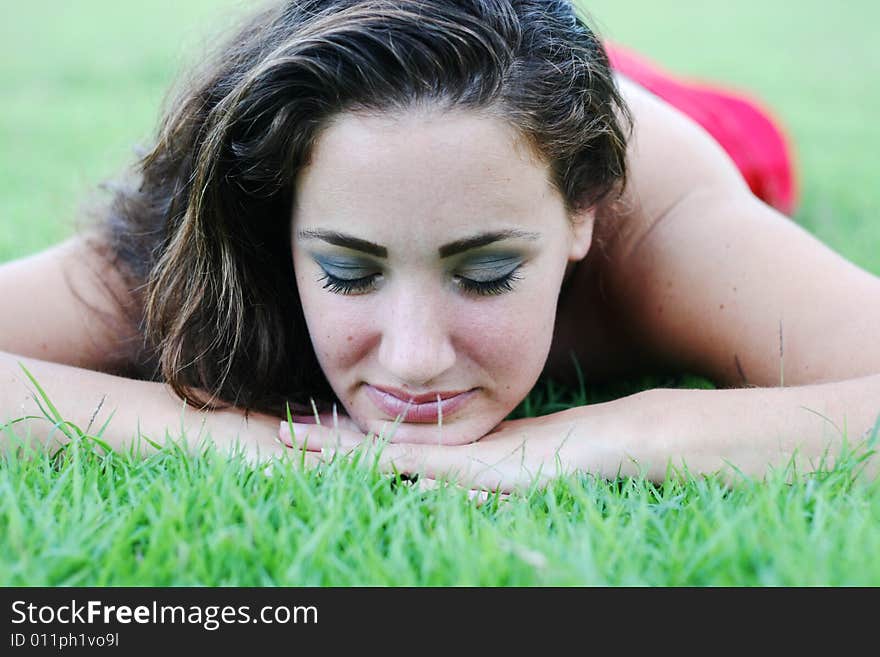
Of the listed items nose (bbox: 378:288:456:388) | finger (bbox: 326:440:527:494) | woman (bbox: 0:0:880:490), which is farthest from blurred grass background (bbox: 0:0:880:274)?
finger (bbox: 326:440:527:494)

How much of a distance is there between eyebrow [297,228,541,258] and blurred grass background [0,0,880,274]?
951 millimetres

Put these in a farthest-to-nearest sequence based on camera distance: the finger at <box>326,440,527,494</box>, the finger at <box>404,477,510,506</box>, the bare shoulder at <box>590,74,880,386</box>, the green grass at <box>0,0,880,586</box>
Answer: the bare shoulder at <box>590,74,880,386</box> → the finger at <box>326,440,527,494</box> → the finger at <box>404,477,510,506</box> → the green grass at <box>0,0,880,586</box>

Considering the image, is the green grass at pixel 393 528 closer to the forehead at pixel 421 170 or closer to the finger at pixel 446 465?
the finger at pixel 446 465

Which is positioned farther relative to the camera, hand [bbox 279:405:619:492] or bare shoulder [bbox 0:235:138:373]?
bare shoulder [bbox 0:235:138:373]

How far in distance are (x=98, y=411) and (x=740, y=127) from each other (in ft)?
12.3

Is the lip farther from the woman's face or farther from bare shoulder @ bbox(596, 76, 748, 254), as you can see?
bare shoulder @ bbox(596, 76, 748, 254)

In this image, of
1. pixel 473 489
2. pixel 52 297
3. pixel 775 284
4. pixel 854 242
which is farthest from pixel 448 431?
pixel 854 242

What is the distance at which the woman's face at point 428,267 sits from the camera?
230cm

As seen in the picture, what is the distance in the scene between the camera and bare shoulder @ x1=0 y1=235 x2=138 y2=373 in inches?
115

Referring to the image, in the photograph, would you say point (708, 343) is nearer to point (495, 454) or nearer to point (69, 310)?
point (495, 454)

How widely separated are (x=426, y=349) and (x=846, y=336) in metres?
1.10

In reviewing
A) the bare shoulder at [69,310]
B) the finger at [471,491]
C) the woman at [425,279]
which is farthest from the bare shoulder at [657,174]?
the bare shoulder at [69,310]

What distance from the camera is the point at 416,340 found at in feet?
7.54

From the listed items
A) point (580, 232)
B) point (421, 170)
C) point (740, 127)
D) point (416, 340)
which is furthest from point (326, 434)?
point (740, 127)
